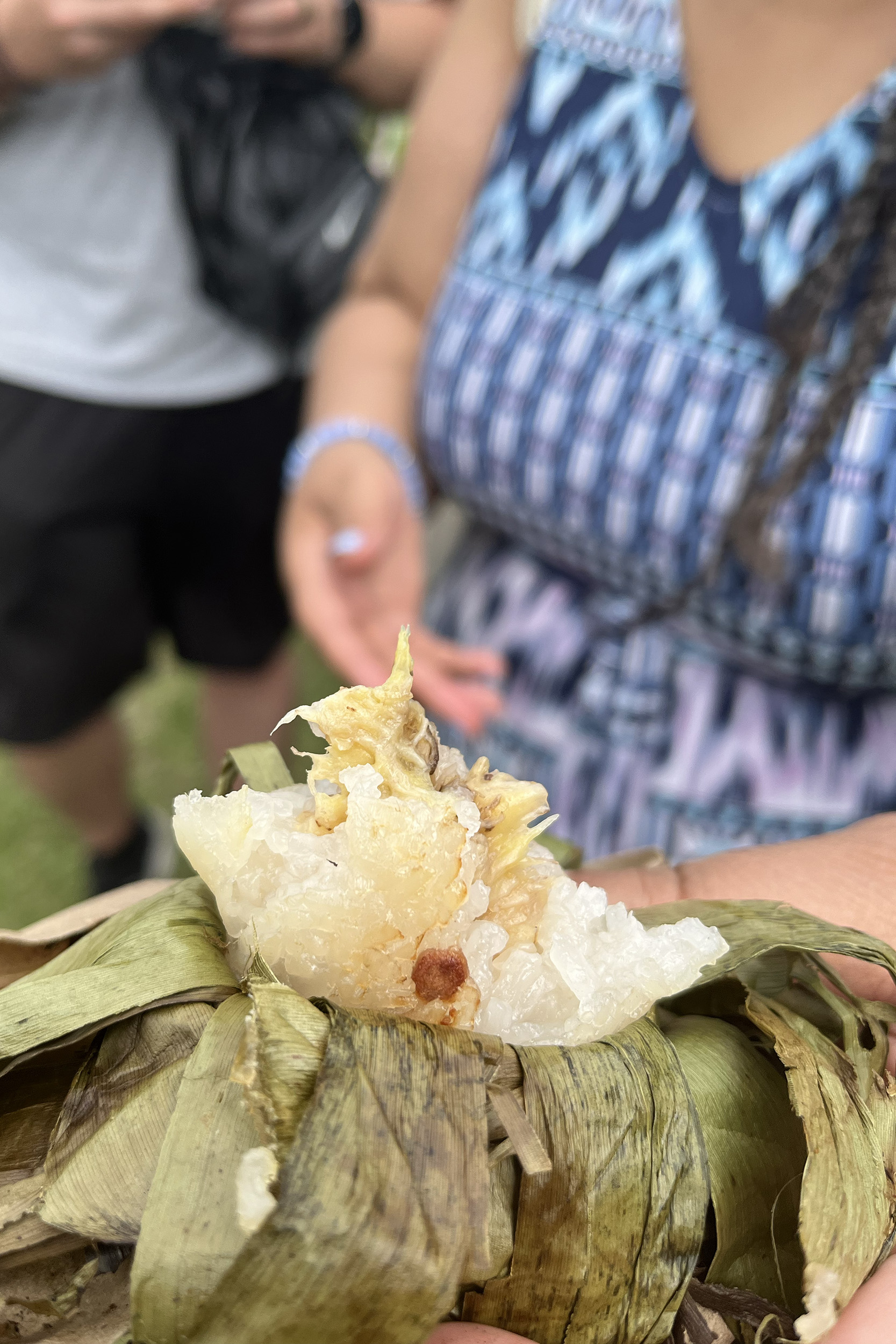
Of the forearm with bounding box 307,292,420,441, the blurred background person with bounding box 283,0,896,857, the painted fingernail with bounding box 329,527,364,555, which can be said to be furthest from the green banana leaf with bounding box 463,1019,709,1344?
the forearm with bounding box 307,292,420,441

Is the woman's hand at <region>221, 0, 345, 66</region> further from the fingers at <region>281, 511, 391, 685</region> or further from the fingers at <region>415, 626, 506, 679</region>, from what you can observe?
the fingers at <region>415, 626, 506, 679</region>

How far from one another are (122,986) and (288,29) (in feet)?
2.90

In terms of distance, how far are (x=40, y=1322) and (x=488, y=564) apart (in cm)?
65

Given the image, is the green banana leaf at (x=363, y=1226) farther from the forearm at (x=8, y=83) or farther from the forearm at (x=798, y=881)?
the forearm at (x=8, y=83)

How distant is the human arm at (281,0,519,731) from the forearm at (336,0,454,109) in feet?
0.44

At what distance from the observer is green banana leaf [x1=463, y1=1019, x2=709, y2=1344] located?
30 cm

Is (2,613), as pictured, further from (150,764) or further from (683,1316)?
(683,1316)

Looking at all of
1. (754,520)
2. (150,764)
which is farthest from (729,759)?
(150,764)

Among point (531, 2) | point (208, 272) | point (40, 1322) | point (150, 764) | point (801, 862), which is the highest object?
point (531, 2)

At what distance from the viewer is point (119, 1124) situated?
30cm

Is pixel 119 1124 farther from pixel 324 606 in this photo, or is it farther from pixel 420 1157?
pixel 324 606

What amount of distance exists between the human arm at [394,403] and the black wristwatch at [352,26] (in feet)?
0.38

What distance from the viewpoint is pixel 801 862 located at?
0.46 m

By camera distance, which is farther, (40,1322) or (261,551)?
(261,551)
